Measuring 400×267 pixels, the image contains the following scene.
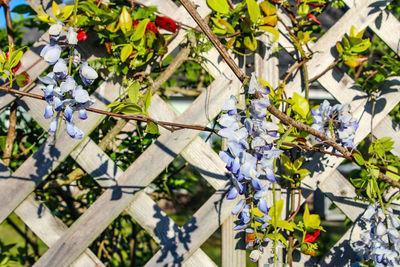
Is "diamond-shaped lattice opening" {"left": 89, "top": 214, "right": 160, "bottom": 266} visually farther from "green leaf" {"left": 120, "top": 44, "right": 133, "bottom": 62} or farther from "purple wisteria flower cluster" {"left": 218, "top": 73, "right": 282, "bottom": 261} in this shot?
"purple wisteria flower cluster" {"left": 218, "top": 73, "right": 282, "bottom": 261}

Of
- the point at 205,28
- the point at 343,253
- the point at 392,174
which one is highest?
the point at 205,28

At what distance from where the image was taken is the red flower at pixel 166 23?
114cm

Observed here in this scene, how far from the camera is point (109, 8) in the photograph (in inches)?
45.4

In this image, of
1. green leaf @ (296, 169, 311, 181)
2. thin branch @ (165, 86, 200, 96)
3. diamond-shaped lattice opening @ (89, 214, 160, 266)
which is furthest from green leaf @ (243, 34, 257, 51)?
diamond-shaped lattice opening @ (89, 214, 160, 266)

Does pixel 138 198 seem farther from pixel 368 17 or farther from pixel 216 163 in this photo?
pixel 368 17

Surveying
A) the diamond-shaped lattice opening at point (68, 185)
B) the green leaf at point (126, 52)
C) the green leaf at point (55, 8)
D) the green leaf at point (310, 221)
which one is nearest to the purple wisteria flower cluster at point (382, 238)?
the green leaf at point (310, 221)

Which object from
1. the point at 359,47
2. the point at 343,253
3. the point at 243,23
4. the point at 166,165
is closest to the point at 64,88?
the point at 166,165

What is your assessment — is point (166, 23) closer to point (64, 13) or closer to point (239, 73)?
point (64, 13)

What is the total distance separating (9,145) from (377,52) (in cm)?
212

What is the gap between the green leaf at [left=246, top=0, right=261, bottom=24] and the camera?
1.05 m

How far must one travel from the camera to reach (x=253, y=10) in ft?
3.52

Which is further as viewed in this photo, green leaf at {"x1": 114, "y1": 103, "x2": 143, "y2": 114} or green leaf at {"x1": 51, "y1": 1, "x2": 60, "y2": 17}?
green leaf at {"x1": 51, "y1": 1, "x2": 60, "y2": 17}

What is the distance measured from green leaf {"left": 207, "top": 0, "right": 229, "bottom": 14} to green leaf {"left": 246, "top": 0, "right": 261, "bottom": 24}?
0.07 m

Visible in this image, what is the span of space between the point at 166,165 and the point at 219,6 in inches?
18.8
